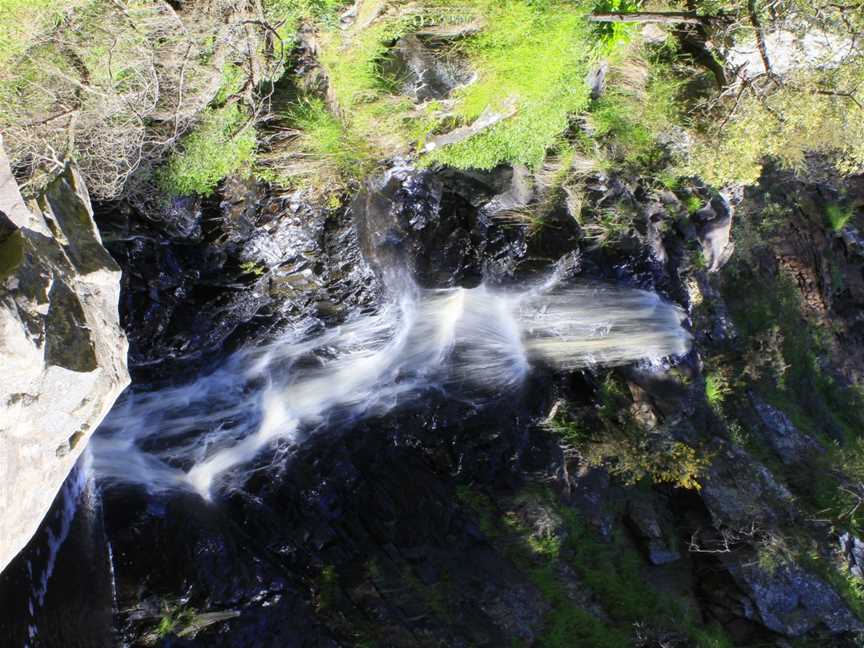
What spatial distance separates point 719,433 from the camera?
8.92 meters

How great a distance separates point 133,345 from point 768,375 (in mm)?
8605

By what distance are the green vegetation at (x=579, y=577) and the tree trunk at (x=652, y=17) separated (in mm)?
4888

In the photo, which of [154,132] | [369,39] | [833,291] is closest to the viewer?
[154,132]

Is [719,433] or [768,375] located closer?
[719,433]

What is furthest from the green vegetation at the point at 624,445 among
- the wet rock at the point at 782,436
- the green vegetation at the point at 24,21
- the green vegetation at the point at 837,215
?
the green vegetation at the point at 24,21

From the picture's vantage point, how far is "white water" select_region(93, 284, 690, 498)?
21.9 feet

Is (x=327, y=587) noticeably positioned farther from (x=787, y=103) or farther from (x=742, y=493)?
(x=787, y=103)

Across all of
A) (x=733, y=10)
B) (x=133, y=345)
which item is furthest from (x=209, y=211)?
(x=733, y=10)

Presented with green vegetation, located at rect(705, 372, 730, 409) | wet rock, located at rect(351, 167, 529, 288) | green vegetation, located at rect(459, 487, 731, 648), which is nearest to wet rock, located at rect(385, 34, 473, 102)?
wet rock, located at rect(351, 167, 529, 288)

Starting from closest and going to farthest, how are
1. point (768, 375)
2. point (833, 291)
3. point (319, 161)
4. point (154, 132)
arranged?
point (154, 132) < point (319, 161) < point (768, 375) < point (833, 291)

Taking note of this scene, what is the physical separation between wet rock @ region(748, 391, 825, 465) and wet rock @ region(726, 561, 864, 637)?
73.9 inches

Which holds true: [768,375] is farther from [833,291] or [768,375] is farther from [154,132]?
[154,132]

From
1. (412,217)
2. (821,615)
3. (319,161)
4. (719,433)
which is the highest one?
(319,161)

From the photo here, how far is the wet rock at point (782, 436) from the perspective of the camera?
32.0ft
